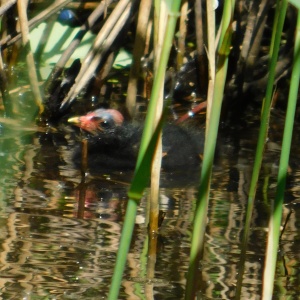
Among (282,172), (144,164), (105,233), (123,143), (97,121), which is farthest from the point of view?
(97,121)

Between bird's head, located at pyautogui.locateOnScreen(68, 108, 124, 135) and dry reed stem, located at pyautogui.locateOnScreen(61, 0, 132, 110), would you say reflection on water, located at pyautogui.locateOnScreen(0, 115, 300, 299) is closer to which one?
bird's head, located at pyautogui.locateOnScreen(68, 108, 124, 135)

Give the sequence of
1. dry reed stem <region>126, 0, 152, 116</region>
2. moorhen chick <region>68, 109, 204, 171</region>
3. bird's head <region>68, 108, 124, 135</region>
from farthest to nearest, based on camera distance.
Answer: bird's head <region>68, 108, 124, 135</region>, dry reed stem <region>126, 0, 152, 116</region>, moorhen chick <region>68, 109, 204, 171</region>

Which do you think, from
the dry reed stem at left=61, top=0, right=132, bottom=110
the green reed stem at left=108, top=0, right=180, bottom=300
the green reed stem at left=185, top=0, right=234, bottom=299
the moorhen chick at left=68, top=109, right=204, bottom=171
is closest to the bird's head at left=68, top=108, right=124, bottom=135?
the moorhen chick at left=68, top=109, right=204, bottom=171

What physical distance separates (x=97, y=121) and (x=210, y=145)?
2.47 meters

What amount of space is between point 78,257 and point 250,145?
178cm

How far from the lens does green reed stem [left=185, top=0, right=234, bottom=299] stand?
179cm

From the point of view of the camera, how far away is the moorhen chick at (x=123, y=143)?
391cm

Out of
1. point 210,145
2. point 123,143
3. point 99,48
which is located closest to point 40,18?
point 99,48

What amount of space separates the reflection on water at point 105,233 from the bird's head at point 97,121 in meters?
0.33

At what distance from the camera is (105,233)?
2812 mm

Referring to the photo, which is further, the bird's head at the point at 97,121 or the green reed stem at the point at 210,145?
the bird's head at the point at 97,121

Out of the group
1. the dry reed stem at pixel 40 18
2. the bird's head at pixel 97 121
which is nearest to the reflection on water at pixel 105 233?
the bird's head at pixel 97 121

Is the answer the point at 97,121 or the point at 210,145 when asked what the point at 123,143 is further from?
the point at 210,145

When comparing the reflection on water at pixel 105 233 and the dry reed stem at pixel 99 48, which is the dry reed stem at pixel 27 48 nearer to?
the dry reed stem at pixel 99 48
